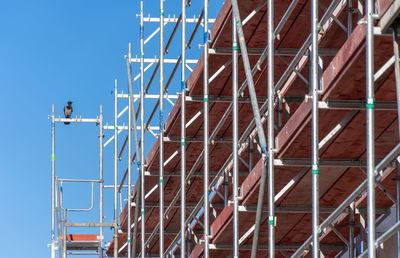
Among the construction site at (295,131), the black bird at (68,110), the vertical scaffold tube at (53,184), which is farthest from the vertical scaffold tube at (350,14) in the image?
the black bird at (68,110)

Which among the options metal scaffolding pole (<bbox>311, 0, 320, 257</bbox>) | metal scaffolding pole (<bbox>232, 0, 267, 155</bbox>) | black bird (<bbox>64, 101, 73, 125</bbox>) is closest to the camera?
metal scaffolding pole (<bbox>311, 0, 320, 257</bbox>)

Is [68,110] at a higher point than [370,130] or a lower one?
higher

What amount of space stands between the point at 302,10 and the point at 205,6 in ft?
10.6

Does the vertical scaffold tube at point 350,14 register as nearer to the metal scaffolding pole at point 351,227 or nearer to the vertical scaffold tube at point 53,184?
the metal scaffolding pole at point 351,227

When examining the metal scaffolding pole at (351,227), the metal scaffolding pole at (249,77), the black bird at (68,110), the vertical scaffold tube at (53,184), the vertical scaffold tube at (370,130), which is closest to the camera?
the vertical scaffold tube at (370,130)

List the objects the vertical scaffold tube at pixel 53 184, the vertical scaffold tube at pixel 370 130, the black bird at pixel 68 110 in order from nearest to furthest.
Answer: the vertical scaffold tube at pixel 370 130, the vertical scaffold tube at pixel 53 184, the black bird at pixel 68 110

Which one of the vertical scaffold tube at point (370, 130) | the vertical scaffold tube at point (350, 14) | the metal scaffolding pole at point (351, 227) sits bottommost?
the metal scaffolding pole at point (351, 227)

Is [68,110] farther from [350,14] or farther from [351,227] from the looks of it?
[350,14]

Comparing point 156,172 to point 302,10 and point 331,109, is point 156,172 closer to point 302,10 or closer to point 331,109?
point 302,10

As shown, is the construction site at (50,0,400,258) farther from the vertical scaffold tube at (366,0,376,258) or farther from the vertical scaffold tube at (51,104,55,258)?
the vertical scaffold tube at (51,104,55,258)

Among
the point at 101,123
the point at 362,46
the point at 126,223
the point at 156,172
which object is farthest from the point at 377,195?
the point at 101,123

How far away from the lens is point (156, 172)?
91.7 ft

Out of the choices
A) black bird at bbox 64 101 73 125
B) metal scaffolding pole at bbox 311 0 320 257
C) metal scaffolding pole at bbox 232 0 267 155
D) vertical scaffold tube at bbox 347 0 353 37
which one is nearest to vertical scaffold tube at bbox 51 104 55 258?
black bird at bbox 64 101 73 125

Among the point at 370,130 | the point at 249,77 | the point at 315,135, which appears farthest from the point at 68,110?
the point at 370,130
